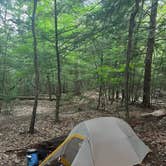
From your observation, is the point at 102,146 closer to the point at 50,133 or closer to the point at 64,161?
the point at 64,161

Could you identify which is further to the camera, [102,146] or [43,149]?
[43,149]

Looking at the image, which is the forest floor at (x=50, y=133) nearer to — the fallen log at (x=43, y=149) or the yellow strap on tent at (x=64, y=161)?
the fallen log at (x=43, y=149)

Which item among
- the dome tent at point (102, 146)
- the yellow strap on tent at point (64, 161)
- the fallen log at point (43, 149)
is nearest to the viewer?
the dome tent at point (102, 146)

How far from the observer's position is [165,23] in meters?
6.16

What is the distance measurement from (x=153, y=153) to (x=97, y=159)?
67.0 inches

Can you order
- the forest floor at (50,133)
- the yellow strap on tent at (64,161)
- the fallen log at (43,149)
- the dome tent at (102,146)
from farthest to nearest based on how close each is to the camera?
the fallen log at (43,149) → the forest floor at (50,133) → the yellow strap on tent at (64,161) → the dome tent at (102,146)

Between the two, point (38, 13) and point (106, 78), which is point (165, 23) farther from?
point (38, 13)

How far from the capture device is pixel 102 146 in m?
4.11

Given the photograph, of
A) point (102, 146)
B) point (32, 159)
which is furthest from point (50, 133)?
point (102, 146)

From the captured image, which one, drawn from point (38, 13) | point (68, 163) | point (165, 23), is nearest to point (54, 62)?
point (38, 13)

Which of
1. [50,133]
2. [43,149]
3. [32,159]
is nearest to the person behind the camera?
[32,159]

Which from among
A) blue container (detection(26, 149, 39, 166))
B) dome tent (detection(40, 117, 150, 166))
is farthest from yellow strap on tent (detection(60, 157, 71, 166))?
blue container (detection(26, 149, 39, 166))

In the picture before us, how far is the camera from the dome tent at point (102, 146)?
4.01 metres

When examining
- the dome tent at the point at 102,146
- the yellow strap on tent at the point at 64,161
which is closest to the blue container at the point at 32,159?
the dome tent at the point at 102,146
